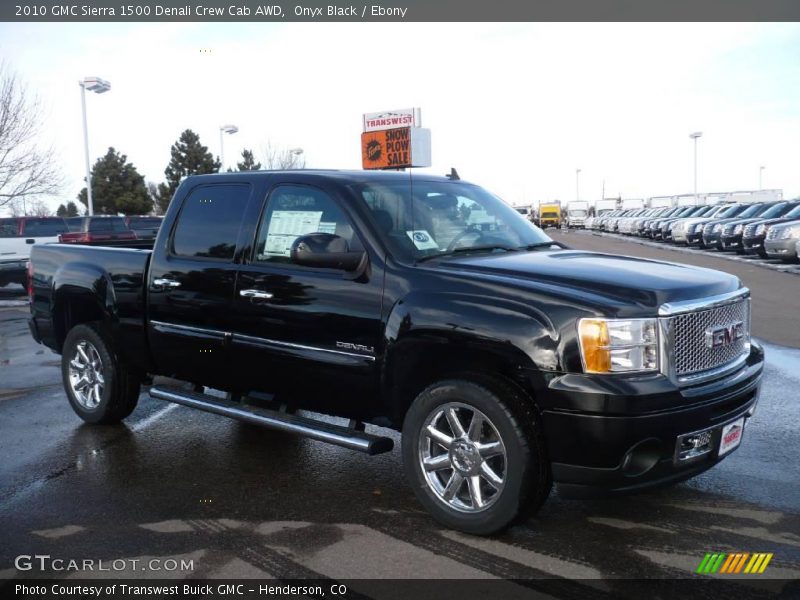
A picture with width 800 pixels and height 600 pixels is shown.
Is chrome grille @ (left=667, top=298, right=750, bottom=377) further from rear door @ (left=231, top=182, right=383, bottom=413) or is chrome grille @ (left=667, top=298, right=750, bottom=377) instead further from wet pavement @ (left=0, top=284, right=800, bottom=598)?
rear door @ (left=231, top=182, right=383, bottom=413)

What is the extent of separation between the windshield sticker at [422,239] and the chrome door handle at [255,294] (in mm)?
984

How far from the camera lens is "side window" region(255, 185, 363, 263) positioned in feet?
15.6

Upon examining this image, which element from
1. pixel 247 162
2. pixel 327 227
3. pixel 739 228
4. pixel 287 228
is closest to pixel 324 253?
pixel 327 227

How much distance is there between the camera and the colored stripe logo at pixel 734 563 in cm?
358

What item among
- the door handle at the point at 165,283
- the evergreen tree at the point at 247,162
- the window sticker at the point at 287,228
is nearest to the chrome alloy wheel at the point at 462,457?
the window sticker at the point at 287,228

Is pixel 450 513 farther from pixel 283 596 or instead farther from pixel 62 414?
pixel 62 414

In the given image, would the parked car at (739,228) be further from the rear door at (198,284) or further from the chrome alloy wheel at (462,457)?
the chrome alloy wheel at (462,457)

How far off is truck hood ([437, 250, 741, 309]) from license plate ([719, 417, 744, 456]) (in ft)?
2.26

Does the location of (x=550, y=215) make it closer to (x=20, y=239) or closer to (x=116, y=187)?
(x=116, y=187)

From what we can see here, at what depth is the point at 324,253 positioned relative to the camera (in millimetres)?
4328

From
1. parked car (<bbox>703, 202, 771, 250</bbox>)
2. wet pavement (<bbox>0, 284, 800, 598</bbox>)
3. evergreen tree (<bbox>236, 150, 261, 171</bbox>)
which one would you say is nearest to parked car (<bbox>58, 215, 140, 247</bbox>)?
wet pavement (<bbox>0, 284, 800, 598</bbox>)

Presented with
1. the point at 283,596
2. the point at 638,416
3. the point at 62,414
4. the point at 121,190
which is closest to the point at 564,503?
the point at 638,416

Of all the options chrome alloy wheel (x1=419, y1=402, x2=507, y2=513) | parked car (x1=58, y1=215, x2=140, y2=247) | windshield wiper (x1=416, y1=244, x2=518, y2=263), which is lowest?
chrome alloy wheel (x1=419, y1=402, x2=507, y2=513)

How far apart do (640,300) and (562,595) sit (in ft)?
4.62
